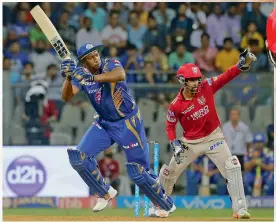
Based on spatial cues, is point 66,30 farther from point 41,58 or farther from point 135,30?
point 135,30

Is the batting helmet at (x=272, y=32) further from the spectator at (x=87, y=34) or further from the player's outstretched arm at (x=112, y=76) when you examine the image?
the spectator at (x=87, y=34)

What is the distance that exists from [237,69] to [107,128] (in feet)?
5.36

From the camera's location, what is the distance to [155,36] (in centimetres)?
1634

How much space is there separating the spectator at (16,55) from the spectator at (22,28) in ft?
0.43

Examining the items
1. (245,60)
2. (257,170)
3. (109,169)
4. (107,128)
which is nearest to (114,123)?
(107,128)

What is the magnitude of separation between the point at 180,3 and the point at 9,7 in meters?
3.10

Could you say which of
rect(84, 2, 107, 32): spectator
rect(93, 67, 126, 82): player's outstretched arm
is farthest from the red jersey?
rect(84, 2, 107, 32): spectator

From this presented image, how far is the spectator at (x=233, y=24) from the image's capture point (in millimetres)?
16438

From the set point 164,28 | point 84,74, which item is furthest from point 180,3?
point 84,74

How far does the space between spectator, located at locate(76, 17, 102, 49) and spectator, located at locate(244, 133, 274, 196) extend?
343 centimetres

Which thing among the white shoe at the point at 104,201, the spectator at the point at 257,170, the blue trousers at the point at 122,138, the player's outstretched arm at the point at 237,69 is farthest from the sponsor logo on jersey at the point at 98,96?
the spectator at the point at 257,170

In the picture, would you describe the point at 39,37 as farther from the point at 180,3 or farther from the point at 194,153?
the point at 194,153

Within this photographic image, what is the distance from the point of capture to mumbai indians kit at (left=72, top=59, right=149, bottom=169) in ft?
32.4

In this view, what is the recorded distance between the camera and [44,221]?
9914mm
